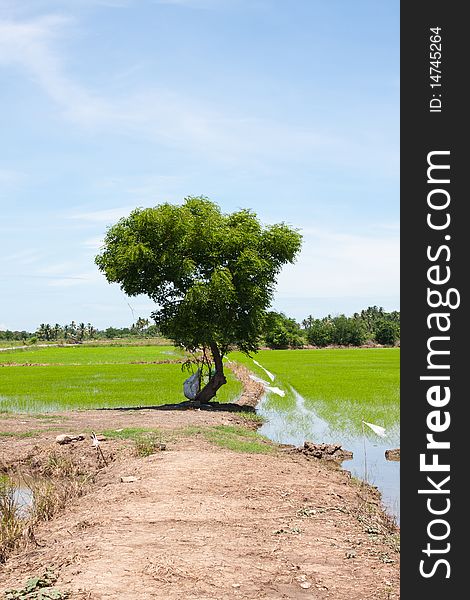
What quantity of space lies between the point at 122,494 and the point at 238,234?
12.1 metres

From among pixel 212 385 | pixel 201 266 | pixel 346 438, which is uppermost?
pixel 201 266

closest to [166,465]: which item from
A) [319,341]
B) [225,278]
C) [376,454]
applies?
[376,454]

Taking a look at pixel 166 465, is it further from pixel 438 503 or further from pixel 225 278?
pixel 225 278

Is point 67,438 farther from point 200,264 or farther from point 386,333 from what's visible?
point 386,333

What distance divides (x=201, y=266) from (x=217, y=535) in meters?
13.6

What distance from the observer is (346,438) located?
15492 millimetres

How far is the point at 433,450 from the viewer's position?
383cm

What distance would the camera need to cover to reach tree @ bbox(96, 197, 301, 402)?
1903 cm

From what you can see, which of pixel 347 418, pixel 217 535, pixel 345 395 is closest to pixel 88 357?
pixel 345 395

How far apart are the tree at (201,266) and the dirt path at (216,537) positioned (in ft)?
29.0

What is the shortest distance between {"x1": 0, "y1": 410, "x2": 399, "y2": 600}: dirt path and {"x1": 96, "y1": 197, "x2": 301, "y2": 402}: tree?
29.0ft

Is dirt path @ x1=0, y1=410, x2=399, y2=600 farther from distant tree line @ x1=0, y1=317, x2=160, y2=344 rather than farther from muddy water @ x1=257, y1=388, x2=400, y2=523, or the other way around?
distant tree line @ x1=0, y1=317, x2=160, y2=344

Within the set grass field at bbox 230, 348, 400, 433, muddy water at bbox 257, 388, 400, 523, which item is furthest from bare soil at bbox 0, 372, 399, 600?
grass field at bbox 230, 348, 400, 433

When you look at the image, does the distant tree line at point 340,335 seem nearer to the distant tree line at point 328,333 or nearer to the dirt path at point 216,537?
the distant tree line at point 328,333
